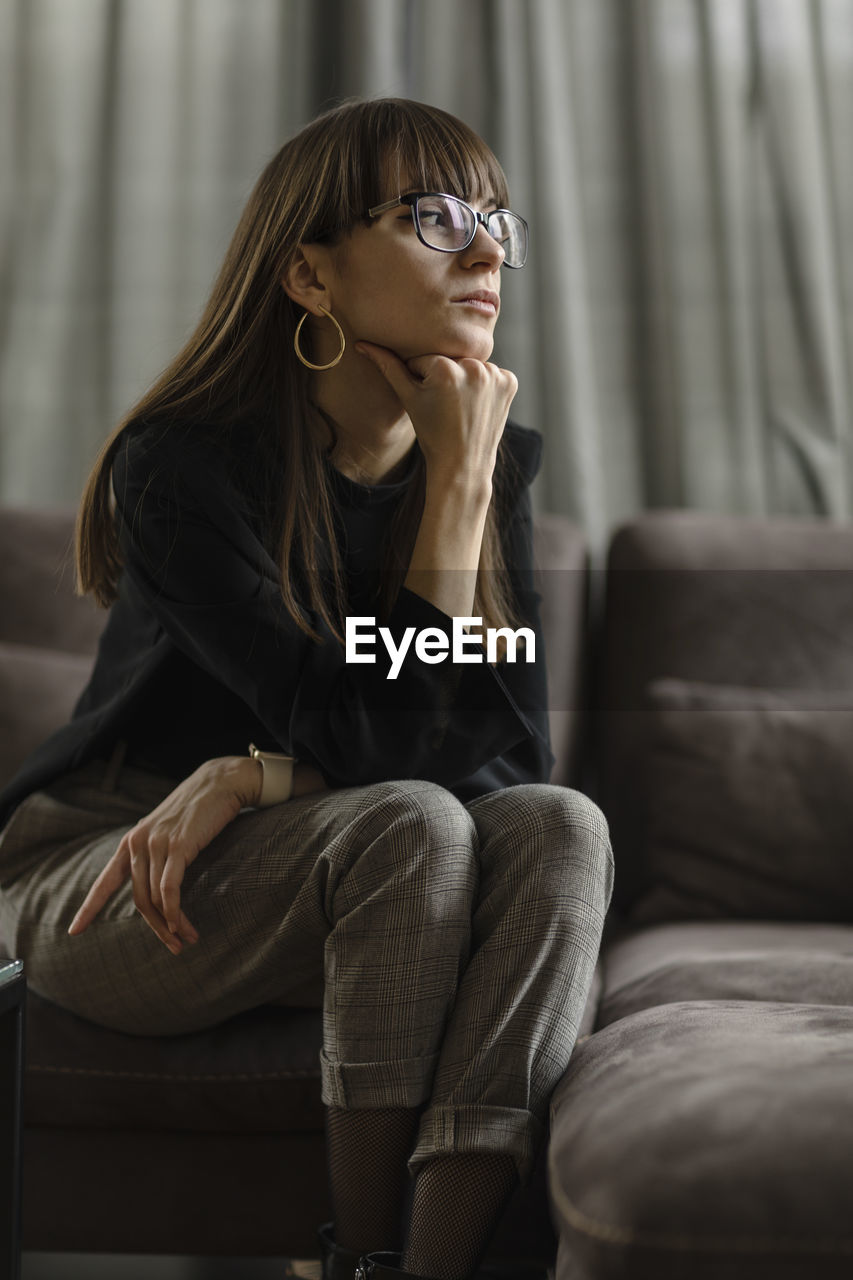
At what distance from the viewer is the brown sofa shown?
1.12 m

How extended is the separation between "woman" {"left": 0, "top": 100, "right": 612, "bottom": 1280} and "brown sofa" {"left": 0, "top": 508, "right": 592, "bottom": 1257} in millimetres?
52

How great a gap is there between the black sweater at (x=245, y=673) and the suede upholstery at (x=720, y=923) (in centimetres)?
29

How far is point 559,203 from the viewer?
206cm

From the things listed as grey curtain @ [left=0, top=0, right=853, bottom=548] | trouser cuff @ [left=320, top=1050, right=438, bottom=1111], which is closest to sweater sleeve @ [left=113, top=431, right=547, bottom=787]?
trouser cuff @ [left=320, top=1050, right=438, bottom=1111]

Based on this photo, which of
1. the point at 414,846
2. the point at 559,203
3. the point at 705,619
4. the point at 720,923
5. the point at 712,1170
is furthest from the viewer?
the point at 559,203

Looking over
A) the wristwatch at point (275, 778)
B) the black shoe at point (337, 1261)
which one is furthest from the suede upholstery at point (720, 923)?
the wristwatch at point (275, 778)

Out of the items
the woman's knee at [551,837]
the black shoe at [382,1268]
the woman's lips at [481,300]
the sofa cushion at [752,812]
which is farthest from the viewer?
the sofa cushion at [752,812]

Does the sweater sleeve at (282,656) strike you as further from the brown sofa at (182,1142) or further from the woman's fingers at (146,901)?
the brown sofa at (182,1142)

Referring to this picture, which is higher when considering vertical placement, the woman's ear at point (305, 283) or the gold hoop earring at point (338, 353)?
the woman's ear at point (305, 283)

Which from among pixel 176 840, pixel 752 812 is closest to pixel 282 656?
pixel 176 840

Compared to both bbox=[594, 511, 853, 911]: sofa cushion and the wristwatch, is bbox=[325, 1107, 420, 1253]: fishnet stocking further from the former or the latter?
bbox=[594, 511, 853, 911]: sofa cushion

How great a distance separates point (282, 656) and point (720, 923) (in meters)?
0.78

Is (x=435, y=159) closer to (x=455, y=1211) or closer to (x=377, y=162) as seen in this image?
(x=377, y=162)

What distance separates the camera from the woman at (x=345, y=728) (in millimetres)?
900
